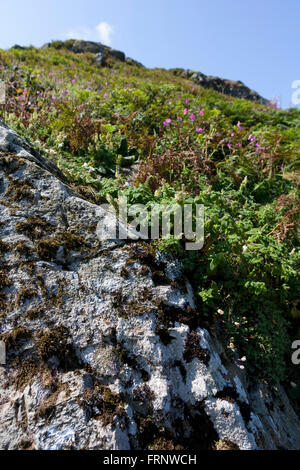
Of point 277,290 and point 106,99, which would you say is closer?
point 277,290

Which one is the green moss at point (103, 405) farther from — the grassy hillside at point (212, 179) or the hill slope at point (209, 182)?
the grassy hillside at point (212, 179)

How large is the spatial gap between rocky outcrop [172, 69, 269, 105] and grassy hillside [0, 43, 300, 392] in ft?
35.1

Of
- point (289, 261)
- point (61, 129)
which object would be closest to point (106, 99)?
point (61, 129)

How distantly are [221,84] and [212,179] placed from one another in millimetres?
18090

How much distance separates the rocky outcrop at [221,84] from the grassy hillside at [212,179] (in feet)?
35.1

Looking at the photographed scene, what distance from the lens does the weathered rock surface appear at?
80.8 inches

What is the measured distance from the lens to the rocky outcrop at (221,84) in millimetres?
19609

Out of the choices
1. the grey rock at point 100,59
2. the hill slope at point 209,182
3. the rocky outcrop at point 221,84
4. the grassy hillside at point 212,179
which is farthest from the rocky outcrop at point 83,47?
the hill slope at point 209,182

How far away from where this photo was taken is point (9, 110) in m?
6.40

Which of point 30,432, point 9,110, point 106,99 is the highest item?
point 106,99

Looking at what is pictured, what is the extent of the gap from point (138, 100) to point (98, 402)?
7.43m

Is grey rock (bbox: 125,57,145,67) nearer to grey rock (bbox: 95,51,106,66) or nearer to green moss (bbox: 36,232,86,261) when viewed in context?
grey rock (bbox: 95,51,106,66)

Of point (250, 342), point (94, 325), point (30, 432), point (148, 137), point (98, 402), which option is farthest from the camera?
point (148, 137)

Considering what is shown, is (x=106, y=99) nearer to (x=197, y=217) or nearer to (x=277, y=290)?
(x=197, y=217)
